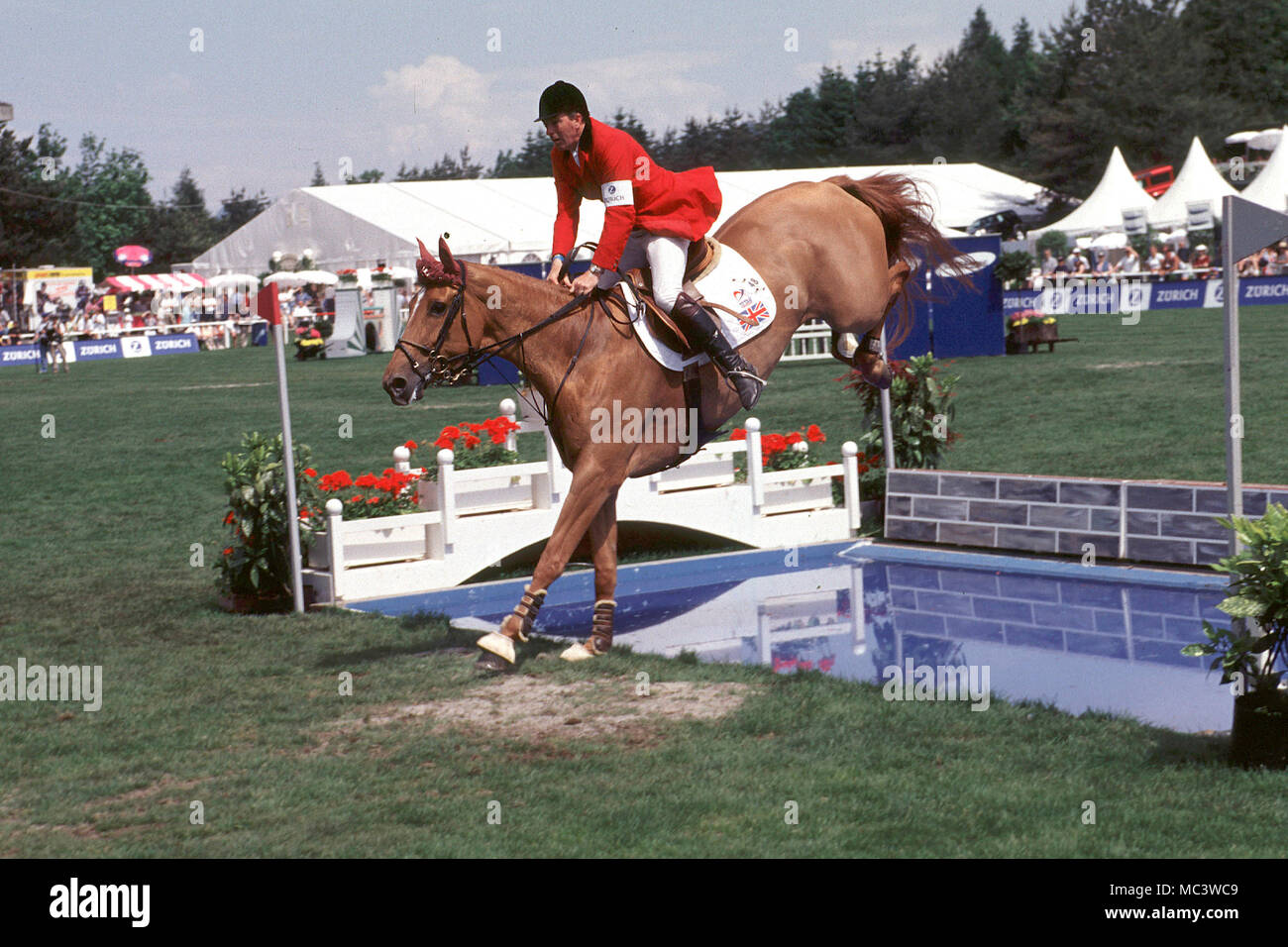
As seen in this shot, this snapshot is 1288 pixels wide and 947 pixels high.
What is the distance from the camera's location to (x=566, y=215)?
701cm

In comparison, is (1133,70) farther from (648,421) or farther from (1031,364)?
(648,421)

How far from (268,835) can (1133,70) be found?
71402 millimetres

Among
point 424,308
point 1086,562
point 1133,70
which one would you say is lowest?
point 1086,562

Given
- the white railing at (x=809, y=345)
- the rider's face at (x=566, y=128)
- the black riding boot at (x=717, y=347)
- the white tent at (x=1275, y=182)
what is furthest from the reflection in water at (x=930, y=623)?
the white tent at (x=1275, y=182)

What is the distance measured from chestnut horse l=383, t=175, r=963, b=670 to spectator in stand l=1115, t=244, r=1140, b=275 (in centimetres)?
3607

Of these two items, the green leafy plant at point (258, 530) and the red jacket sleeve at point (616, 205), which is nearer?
the red jacket sleeve at point (616, 205)

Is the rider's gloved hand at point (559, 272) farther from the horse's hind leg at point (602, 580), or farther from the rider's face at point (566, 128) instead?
the horse's hind leg at point (602, 580)

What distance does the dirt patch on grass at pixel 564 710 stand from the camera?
637 centimetres

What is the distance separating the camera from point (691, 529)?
11.2 metres

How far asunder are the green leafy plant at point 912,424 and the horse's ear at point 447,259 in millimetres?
5910

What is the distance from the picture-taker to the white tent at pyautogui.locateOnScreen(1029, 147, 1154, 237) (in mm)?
47031

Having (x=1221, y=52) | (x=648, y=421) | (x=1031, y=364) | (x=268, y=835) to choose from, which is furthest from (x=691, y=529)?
(x=1221, y=52)

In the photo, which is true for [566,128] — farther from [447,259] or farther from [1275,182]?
[1275,182]

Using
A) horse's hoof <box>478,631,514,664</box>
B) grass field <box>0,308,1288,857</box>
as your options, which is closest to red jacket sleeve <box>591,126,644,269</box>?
horse's hoof <box>478,631,514,664</box>
